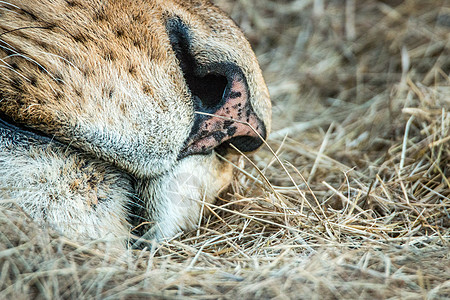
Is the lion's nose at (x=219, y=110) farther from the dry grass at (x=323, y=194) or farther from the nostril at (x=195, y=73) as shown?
the dry grass at (x=323, y=194)

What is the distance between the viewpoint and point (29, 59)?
127 centimetres

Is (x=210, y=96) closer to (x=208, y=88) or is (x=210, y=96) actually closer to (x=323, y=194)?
(x=208, y=88)

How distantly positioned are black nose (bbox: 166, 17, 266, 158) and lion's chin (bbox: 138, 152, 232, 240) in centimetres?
5

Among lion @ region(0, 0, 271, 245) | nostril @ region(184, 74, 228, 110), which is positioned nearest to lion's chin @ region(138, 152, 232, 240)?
lion @ region(0, 0, 271, 245)

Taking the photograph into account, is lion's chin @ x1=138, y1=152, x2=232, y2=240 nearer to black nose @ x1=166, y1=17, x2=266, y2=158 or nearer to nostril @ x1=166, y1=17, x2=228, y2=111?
black nose @ x1=166, y1=17, x2=266, y2=158

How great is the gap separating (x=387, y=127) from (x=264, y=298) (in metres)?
1.49

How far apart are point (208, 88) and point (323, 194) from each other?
2.63 feet

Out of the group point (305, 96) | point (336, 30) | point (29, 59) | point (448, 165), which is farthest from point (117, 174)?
point (336, 30)

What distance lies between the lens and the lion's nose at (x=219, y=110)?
137 centimetres

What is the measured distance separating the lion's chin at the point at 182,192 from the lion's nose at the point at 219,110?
0.05 metres

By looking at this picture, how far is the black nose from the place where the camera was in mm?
1364

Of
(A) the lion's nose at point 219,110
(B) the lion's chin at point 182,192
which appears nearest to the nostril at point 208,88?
(A) the lion's nose at point 219,110

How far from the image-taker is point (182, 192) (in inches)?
56.7

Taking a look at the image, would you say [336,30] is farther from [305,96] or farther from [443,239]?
[443,239]
